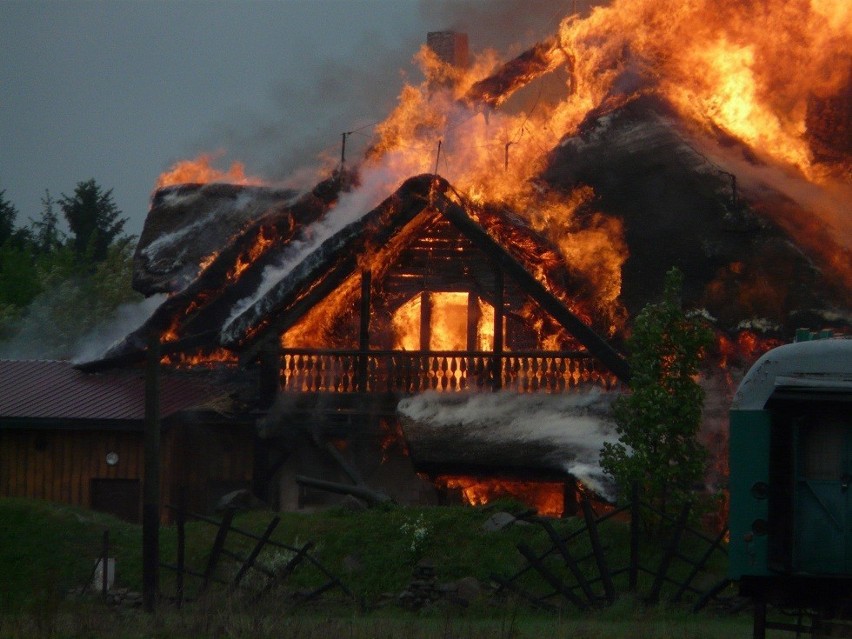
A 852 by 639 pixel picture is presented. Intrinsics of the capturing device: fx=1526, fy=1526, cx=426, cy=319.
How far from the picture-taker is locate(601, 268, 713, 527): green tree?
79.9ft

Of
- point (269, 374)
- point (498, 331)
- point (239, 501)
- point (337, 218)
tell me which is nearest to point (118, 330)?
point (337, 218)

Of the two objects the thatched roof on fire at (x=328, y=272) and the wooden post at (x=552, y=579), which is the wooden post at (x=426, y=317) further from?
the wooden post at (x=552, y=579)

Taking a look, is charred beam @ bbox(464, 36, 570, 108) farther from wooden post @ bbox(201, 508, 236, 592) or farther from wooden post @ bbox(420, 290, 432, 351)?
wooden post @ bbox(201, 508, 236, 592)

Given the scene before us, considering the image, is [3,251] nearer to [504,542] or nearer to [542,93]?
[542,93]

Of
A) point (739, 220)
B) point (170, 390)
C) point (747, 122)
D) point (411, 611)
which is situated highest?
point (747, 122)

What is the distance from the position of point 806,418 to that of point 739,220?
1365 centimetres

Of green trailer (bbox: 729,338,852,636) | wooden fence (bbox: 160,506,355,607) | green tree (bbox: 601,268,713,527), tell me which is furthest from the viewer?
green tree (bbox: 601,268,713,527)

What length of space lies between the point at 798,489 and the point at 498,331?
1315 centimetres

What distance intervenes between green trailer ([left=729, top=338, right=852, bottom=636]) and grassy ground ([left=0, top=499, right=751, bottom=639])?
6.13ft

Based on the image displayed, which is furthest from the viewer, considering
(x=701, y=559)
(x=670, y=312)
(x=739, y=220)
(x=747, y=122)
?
(x=747, y=122)

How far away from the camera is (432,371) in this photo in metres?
30.2

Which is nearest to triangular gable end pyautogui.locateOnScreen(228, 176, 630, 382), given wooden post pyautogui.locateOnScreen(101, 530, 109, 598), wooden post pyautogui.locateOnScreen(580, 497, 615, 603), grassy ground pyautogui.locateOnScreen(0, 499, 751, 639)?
grassy ground pyautogui.locateOnScreen(0, 499, 751, 639)

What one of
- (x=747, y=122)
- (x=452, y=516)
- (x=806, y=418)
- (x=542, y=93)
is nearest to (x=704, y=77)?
(x=747, y=122)

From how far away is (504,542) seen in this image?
82.1 feet
